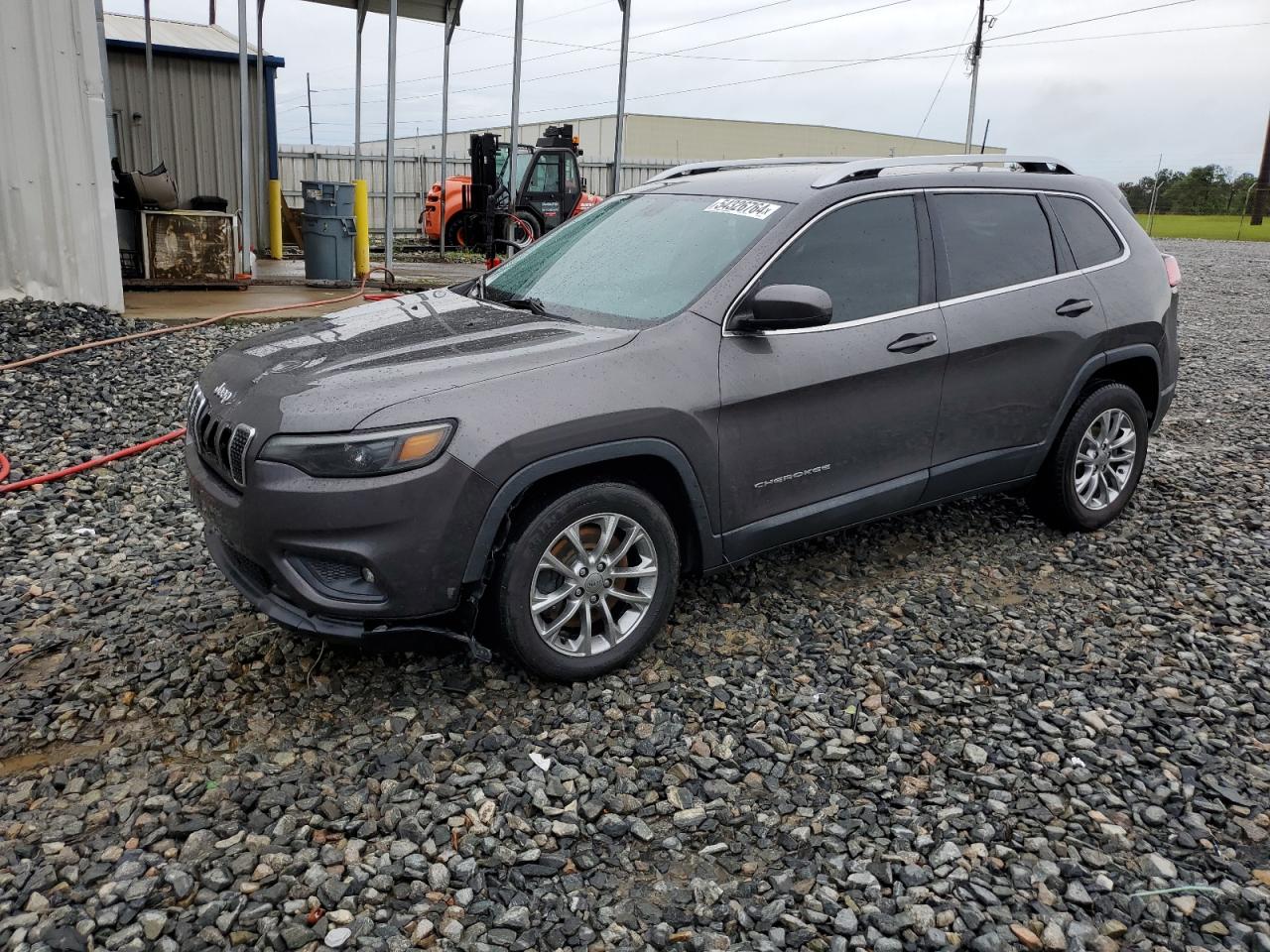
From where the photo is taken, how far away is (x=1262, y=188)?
1538 inches

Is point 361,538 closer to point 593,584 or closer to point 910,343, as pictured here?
point 593,584

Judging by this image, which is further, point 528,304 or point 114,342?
point 114,342

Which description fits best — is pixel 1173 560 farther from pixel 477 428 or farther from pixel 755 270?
pixel 477 428

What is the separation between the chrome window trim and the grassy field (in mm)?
31374

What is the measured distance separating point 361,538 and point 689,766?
4.10 feet

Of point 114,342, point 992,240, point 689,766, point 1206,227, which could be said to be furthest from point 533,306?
point 1206,227

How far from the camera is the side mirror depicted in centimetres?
356

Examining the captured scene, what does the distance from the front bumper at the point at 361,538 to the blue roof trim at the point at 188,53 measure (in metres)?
15.9

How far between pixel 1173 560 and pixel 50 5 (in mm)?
9139

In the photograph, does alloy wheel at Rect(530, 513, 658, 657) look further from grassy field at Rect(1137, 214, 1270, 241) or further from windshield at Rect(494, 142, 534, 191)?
grassy field at Rect(1137, 214, 1270, 241)

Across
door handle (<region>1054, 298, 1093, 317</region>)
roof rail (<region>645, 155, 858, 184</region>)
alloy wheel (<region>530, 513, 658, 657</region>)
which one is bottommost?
alloy wheel (<region>530, 513, 658, 657</region>)

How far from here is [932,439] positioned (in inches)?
170

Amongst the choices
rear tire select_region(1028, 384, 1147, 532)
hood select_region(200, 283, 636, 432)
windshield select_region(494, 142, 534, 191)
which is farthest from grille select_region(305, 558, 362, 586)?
windshield select_region(494, 142, 534, 191)

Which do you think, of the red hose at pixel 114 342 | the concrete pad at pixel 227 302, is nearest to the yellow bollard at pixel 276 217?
the concrete pad at pixel 227 302
